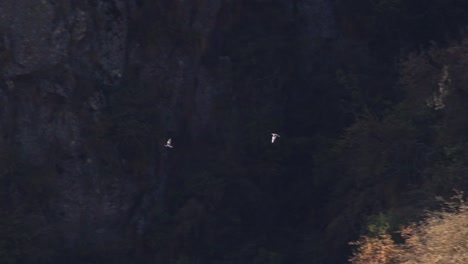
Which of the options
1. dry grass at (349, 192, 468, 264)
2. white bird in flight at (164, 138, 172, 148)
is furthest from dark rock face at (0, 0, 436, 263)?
dry grass at (349, 192, 468, 264)

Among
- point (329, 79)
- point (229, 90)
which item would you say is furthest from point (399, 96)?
point (229, 90)

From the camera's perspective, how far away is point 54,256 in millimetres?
14797

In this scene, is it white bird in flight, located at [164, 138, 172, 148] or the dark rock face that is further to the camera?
white bird in flight, located at [164, 138, 172, 148]

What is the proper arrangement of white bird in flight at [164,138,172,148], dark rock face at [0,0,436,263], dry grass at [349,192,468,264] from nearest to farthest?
dry grass at [349,192,468,264] → dark rock face at [0,0,436,263] → white bird in flight at [164,138,172,148]

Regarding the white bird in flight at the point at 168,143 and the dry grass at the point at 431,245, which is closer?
the dry grass at the point at 431,245

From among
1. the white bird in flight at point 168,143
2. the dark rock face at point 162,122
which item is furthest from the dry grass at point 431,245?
the white bird in flight at point 168,143

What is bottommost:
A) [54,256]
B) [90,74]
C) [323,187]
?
[54,256]

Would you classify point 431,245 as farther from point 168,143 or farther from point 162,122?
point 162,122

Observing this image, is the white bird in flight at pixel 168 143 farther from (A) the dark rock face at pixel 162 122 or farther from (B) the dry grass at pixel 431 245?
(B) the dry grass at pixel 431 245

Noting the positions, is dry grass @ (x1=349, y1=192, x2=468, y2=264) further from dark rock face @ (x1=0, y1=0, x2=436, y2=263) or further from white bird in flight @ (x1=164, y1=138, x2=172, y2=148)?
white bird in flight @ (x1=164, y1=138, x2=172, y2=148)

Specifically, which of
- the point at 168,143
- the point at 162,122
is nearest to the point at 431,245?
the point at 168,143

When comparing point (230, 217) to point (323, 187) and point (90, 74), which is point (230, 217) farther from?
point (90, 74)

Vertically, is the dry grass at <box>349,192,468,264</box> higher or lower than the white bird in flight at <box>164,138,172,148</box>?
lower

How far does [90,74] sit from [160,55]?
170cm
